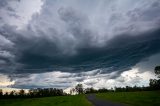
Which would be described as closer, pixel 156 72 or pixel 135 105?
pixel 135 105

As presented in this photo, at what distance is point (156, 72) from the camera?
140375mm

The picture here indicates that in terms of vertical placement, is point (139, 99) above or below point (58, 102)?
below

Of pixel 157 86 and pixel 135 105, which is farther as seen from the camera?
pixel 157 86

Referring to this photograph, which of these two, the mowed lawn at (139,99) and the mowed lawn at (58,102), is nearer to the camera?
the mowed lawn at (139,99)

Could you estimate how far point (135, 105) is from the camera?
1532 inches

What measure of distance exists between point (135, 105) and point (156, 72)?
108 m

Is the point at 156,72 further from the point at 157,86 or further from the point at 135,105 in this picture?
the point at 135,105

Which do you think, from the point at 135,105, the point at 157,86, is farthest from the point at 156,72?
the point at 135,105

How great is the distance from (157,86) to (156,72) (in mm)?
8301

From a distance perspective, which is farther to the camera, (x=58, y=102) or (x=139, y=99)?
(x=58, y=102)

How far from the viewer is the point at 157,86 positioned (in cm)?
14025

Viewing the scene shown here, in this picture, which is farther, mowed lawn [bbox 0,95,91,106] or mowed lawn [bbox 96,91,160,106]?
mowed lawn [bbox 0,95,91,106]

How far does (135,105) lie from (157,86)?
108 meters

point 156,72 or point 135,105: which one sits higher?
point 156,72
